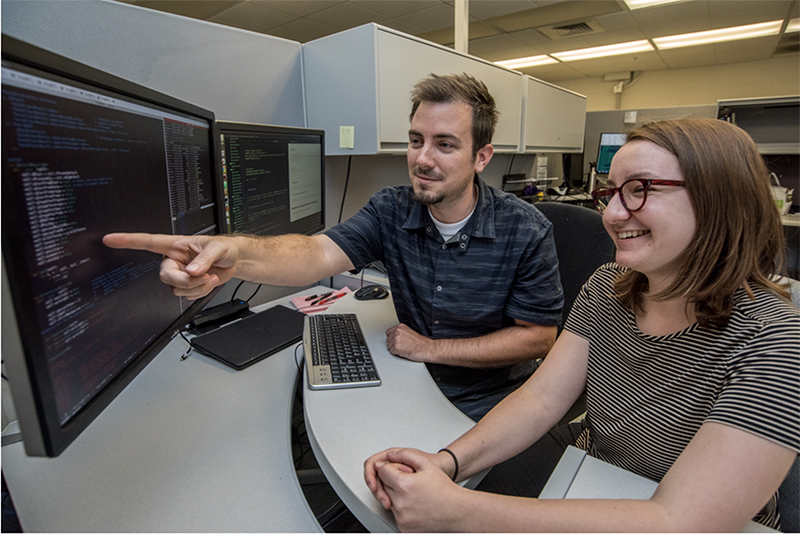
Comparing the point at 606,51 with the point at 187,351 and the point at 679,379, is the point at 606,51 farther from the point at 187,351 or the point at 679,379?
the point at 187,351

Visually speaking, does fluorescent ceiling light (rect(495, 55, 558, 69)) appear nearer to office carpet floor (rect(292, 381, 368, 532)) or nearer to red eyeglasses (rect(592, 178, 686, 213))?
office carpet floor (rect(292, 381, 368, 532))

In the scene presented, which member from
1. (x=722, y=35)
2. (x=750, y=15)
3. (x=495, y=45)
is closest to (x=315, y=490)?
(x=495, y=45)

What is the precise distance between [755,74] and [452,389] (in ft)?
26.2

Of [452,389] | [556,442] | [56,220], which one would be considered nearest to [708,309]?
[556,442]

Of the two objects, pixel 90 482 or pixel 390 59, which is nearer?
pixel 90 482

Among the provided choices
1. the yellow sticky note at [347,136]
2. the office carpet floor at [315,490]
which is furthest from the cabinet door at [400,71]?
the office carpet floor at [315,490]

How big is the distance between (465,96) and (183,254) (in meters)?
0.84

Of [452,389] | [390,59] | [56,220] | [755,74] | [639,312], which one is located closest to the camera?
[56,220]

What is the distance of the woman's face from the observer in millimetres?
580

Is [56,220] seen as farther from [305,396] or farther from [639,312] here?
[639,312]

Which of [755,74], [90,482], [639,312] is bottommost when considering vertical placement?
[90,482]

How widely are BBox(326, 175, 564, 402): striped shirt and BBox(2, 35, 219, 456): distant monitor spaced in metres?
0.56

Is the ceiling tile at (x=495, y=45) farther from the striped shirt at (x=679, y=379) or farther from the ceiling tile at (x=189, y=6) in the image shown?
the striped shirt at (x=679, y=379)

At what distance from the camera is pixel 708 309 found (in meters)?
0.59
